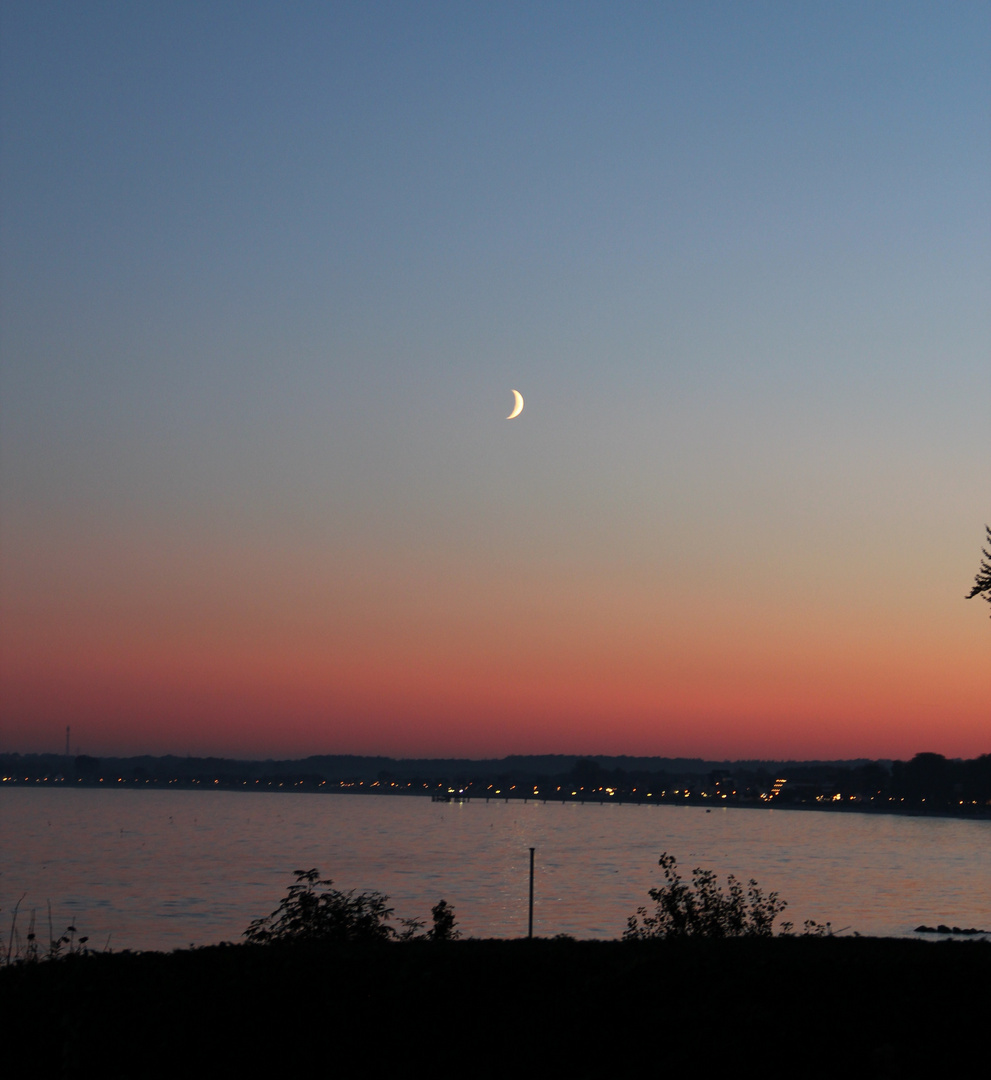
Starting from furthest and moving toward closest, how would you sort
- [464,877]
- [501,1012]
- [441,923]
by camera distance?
1. [464,877]
2. [441,923]
3. [501,1012]

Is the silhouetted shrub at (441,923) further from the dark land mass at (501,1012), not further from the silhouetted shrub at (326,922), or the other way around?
the dark land mass at (501,1012)

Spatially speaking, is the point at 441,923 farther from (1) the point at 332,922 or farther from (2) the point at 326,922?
(2) the point at 326,922

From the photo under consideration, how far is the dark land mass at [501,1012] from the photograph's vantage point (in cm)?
1413

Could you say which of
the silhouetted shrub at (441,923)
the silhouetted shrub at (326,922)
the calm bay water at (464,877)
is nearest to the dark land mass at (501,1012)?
the silhouetted shrub at (326,922)

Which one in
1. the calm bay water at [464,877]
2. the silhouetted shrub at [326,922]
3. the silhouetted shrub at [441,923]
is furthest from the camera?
the calm bay water at [464,877]

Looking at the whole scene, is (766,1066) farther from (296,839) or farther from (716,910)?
(296,839)

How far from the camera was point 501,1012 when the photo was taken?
51.9 feet

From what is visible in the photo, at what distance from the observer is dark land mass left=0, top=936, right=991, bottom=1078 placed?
46.4 ft

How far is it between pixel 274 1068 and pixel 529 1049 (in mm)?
3086

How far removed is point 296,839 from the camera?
620 ft

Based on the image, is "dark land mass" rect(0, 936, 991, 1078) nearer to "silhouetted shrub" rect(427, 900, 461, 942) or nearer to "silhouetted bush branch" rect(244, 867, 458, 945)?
"silhouetted bush branch" rect(244, 867, 458, 945)

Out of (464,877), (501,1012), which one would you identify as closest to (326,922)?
(501,1012)

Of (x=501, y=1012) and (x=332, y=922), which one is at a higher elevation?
(x=501, y=1012)

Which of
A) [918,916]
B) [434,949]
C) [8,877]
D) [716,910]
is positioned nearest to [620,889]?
[918,916]
